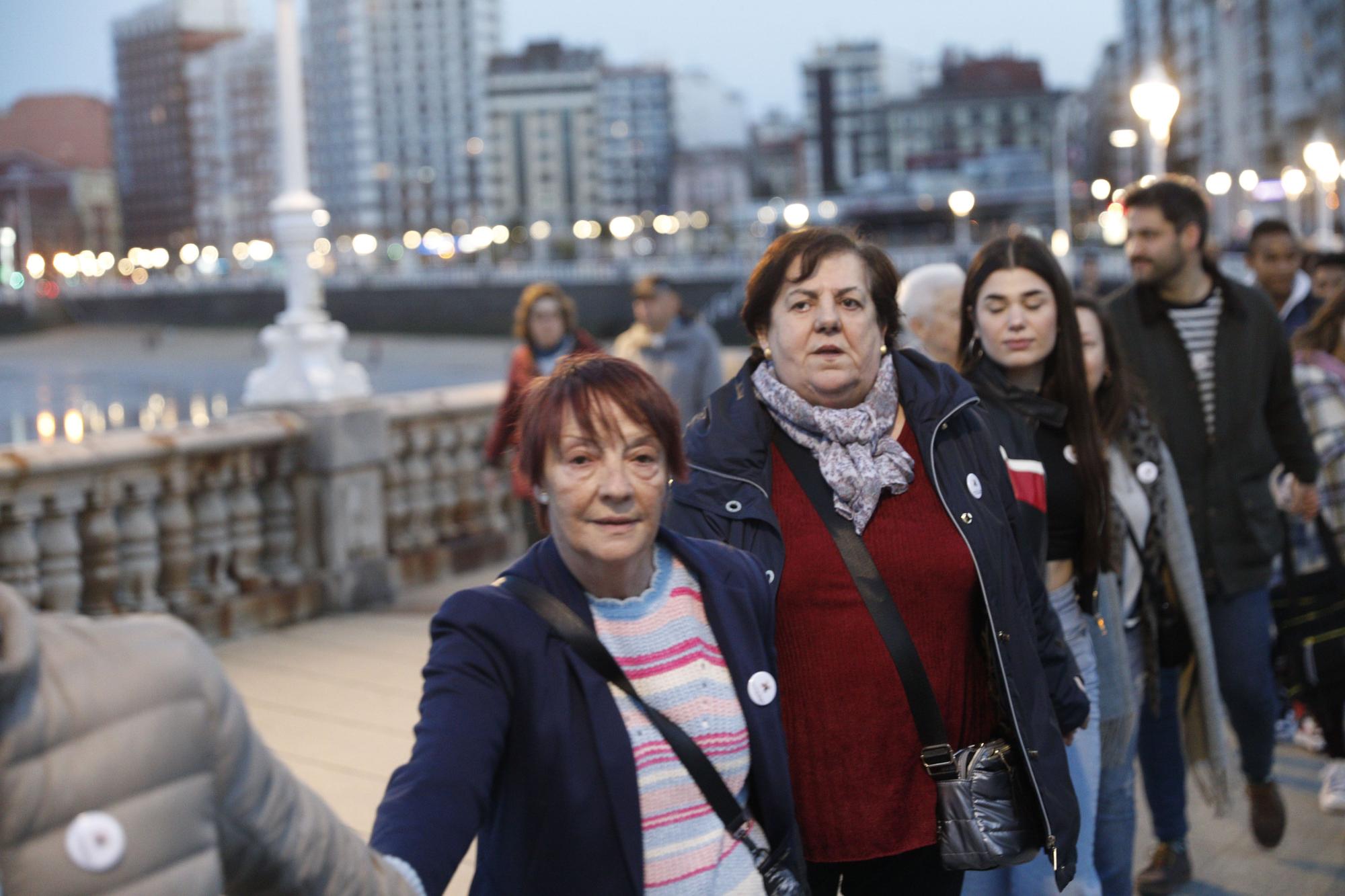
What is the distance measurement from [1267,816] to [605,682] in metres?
3.08

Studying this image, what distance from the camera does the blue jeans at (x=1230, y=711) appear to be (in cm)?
434

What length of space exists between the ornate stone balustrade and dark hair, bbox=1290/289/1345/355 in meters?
4.30

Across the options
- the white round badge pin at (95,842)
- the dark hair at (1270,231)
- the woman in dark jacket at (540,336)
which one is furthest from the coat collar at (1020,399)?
the dark hair at (1270,231)

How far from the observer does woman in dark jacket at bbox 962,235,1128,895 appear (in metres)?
3.53

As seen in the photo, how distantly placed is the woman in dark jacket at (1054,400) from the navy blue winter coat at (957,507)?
2.21 ft

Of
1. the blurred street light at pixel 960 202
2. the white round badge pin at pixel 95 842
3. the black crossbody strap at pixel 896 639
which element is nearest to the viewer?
→ the white round badge pin at pixel 95 842

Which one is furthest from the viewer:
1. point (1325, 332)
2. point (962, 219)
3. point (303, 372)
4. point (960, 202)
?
point (962, 219)

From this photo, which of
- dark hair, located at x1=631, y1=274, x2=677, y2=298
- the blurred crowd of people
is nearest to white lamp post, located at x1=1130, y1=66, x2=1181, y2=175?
dark hair, located at x1=631, y1=274, x2=677, y2=298

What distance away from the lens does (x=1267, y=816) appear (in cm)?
441

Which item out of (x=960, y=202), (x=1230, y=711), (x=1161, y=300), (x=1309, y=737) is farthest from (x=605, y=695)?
(x=960, y=202)

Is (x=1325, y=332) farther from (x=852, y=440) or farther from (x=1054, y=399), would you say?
(x=852, y=440)

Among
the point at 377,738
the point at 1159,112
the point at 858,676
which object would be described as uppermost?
the point at 1159,112

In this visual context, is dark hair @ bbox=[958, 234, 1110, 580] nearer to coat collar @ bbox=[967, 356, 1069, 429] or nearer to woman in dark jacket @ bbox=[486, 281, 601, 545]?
coat collar @ bbox=[967, 356, 1069, 429]

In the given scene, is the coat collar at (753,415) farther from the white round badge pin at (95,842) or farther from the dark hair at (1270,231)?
the dark hair at (1270,231)
